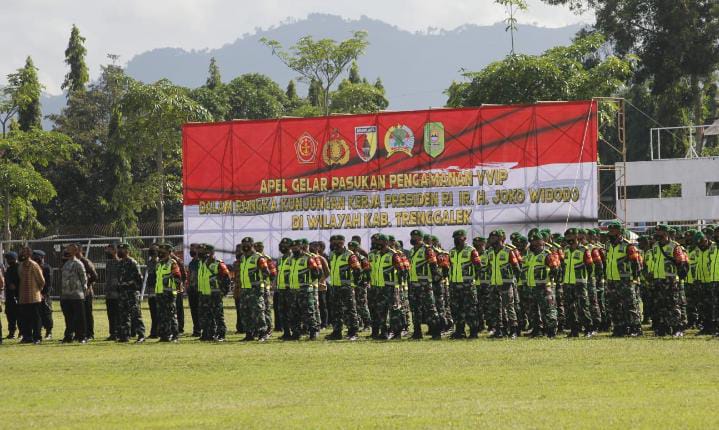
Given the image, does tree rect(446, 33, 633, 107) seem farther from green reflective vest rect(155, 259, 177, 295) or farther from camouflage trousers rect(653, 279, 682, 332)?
green reflective vest rect(155, 259, 177, 295)

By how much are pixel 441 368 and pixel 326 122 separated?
14.9 metres

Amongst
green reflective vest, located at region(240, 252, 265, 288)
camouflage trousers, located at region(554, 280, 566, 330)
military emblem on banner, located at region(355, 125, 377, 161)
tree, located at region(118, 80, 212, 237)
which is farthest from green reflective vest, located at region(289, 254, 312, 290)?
tree, located at region(118, 80, 212, 237)

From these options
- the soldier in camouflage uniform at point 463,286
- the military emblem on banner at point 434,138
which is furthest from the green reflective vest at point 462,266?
the military emblem on banner at point 434,138

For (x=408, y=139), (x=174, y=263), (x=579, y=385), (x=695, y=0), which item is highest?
(x=695, y=0)

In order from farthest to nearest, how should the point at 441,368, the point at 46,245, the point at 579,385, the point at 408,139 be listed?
the point at 46,245 < the point at 408,139 < the point at 441,368 < the point at 579,385

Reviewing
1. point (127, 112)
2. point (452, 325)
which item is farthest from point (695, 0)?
point (452, 325)

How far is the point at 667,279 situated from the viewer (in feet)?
61.9

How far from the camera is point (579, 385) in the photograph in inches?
495

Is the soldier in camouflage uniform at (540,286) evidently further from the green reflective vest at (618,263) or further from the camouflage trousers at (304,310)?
the camouflage trousers at (304,310)

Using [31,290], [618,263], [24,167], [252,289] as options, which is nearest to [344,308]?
[252,289]

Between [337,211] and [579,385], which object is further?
[337,211]

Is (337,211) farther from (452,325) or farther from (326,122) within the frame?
(452,325)

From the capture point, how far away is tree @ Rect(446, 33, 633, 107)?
36031mm

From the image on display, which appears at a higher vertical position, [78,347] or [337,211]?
[337,211]
